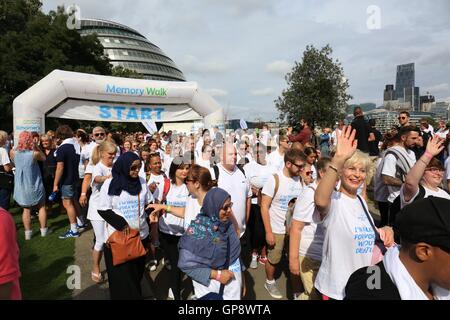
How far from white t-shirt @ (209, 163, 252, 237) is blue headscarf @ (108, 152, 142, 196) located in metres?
1.04

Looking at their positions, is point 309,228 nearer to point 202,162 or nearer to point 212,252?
point 212,252

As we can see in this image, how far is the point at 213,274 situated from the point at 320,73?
825 inches

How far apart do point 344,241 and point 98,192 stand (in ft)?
11.3

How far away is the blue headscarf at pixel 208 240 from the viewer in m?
2.22

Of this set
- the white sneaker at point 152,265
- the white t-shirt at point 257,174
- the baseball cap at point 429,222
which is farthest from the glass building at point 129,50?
the baseball cap at point 429,222

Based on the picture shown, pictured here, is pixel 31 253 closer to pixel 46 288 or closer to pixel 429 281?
pixel 46 288

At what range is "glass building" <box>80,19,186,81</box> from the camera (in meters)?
66.7

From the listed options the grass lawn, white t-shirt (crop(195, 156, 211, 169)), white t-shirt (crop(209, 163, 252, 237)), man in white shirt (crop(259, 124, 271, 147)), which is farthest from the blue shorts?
man in white shirt (crop(259, 124, 271, 147))

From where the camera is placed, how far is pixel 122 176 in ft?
10.8

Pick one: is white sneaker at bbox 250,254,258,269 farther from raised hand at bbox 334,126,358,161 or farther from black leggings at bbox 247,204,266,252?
raised hand at bbox 334,126,358,161

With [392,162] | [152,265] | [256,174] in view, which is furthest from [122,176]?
[392,162]
